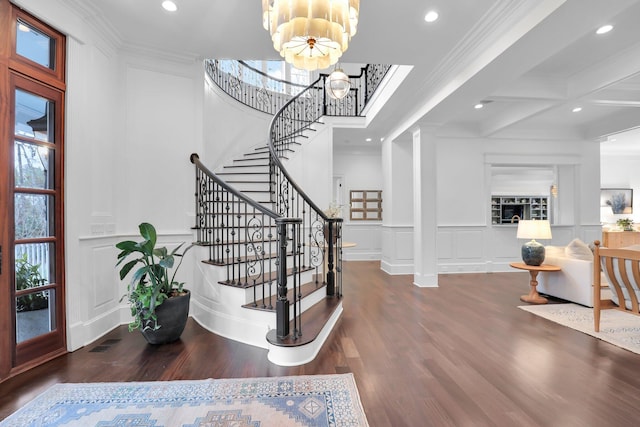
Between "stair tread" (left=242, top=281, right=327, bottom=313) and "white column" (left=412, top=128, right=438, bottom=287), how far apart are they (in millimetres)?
2348

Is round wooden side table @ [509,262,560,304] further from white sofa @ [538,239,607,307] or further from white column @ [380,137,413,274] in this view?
white column @ [380,137,413,274]

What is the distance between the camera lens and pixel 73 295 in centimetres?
279

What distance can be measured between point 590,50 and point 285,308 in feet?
15.2

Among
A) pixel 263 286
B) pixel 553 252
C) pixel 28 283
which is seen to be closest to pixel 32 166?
pixel 28 283

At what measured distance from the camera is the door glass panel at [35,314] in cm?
240

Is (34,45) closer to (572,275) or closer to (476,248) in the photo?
(572,275)

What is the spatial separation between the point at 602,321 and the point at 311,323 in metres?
3.43

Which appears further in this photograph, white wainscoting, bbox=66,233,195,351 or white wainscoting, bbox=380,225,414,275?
white wainscoting, bbox=380,225,414,275

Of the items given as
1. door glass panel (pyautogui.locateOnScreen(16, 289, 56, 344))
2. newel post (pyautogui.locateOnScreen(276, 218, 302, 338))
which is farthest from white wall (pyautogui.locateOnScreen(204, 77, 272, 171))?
newel post (pyautogui.locateOnScreen(276, 218, 302, 338))

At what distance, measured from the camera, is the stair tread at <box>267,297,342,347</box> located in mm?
2516

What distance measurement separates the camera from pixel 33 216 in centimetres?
253

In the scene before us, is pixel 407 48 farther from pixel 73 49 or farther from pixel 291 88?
pixel 291 88

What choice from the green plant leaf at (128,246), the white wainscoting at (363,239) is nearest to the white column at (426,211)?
the white wainscoting at (363,239)

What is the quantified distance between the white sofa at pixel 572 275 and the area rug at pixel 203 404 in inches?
149
